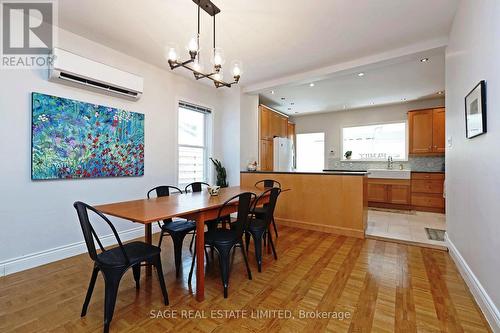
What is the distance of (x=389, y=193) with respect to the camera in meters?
5.64

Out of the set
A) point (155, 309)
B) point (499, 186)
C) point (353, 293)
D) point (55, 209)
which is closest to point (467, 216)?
point (499, 186)

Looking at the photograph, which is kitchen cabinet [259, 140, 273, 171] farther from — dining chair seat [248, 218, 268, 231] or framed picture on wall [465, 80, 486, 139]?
framed picture on wall [465, 80, 486, 139]

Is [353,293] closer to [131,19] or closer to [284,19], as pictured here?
[284,19]

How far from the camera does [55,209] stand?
2.74 metres

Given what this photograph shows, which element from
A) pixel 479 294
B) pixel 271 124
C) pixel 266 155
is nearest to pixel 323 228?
pixel 479 294

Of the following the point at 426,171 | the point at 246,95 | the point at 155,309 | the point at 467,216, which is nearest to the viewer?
the point at 155,309

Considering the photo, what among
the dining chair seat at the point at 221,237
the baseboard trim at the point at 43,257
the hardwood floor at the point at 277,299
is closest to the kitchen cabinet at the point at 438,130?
the hardwood floor at the point at 277,299

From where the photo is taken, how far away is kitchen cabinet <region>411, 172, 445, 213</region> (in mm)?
5176

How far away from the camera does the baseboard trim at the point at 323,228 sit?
3574 mm

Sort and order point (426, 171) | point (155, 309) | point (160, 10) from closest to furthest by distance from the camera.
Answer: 1. point (155, 309)
2. point (160, 10)
3. point (426, 171)

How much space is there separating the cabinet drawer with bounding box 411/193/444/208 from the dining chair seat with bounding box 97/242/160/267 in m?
5.77

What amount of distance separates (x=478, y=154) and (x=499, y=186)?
53 cm

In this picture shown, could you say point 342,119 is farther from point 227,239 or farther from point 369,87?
point 227,239

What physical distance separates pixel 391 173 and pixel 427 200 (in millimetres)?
918
